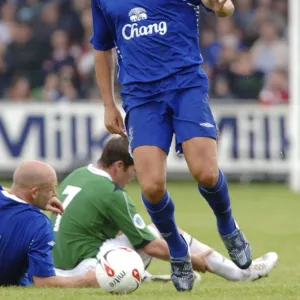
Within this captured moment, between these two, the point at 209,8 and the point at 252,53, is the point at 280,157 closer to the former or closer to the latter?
the point at 252,53

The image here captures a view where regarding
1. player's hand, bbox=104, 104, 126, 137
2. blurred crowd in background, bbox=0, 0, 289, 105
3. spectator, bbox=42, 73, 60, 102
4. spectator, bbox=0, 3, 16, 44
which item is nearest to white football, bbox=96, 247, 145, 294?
player's hand, bbox=104, 104, 126, 137

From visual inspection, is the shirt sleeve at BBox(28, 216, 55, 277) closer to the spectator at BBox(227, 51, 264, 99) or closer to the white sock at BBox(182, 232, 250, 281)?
the white sock at BBox(182, 232, 250, 281)

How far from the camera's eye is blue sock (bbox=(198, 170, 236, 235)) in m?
7.19

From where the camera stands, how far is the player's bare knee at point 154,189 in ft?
23.1

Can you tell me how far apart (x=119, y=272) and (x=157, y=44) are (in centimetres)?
150

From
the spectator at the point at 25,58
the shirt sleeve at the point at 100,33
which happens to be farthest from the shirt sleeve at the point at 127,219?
the spectator at the point at 25,58

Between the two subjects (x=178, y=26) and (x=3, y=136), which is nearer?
(x=178, y=26)

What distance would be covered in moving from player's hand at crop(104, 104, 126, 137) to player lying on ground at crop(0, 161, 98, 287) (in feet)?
1.69

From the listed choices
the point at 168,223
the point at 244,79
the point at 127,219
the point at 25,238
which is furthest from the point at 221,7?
the point at 244,79

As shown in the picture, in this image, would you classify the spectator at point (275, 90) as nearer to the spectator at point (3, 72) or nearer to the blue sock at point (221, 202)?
the spectator at point (3, 72)

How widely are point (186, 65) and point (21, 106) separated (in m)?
11.5

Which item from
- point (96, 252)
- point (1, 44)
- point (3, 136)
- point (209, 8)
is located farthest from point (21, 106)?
point (209, 8)

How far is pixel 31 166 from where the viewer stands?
7422 millimetres

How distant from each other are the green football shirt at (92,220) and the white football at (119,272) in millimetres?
674
